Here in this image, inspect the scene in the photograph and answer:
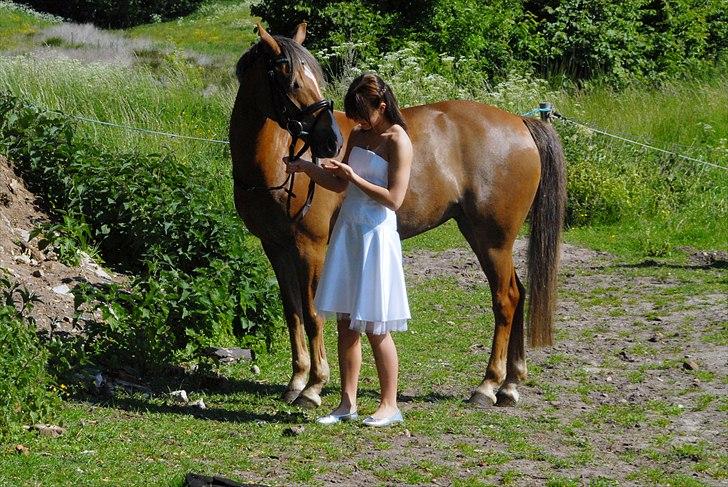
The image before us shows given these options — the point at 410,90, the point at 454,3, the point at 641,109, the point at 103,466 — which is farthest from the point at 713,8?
the point at 103,466

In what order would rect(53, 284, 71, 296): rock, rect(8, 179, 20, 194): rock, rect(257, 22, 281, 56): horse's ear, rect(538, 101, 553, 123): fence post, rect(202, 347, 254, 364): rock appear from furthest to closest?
rect(538, 101, 553, 123): fence post < rect(8, 179, 20, 194): rock < rect(53, 284, 71, 296): rock < rect(202, 347, 254, 364): rock < rect(257, 22, 281, 56): horse's ear

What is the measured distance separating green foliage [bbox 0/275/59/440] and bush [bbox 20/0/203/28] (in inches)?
1581

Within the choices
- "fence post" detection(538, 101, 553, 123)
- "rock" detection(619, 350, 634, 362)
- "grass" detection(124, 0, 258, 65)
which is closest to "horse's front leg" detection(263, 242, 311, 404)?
"rock" detection(619, 350, 634, 362)

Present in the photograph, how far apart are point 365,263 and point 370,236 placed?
5.9 inches

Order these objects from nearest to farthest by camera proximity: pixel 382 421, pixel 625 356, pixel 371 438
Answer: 1. pixel 371 438
2. pixel 382 421
3. pixel 625 356

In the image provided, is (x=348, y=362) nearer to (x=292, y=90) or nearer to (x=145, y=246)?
(x=292, y=90)

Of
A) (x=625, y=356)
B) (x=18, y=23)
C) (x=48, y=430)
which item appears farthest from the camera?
(x=18, y=23)

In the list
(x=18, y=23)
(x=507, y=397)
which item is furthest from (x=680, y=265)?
(x=18, y=23)

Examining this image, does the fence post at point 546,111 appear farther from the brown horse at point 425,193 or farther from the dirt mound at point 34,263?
the dirt mound at point 34,263

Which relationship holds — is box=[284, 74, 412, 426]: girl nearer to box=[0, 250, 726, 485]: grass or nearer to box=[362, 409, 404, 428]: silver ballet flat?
box=[362, 409, 404, 428]: silver ballet flat

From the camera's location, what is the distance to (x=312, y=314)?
22.1ft

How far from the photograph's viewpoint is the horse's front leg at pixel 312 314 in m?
6.65

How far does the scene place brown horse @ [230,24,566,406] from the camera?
641 cm

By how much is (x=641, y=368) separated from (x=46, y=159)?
16.7 feet
